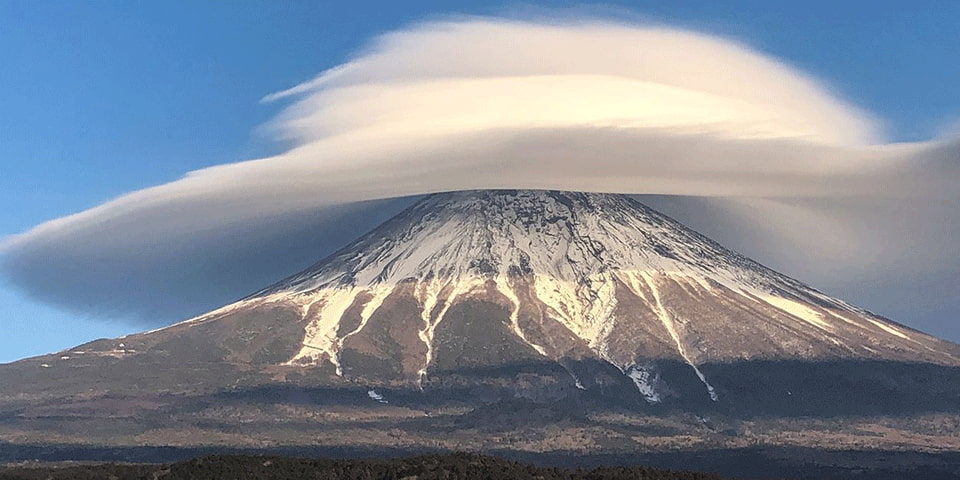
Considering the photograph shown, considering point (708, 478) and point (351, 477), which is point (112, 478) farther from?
point (708, 478)

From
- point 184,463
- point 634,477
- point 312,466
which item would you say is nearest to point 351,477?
point 312,466

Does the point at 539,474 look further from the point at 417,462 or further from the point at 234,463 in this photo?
the point at 234,463

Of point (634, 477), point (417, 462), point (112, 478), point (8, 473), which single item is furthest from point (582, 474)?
point (8, 473)

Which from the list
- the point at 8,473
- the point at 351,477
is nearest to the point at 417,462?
the point at 351,477

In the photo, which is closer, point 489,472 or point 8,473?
point 489,472

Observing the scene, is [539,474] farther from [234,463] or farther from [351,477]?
[234,463]
